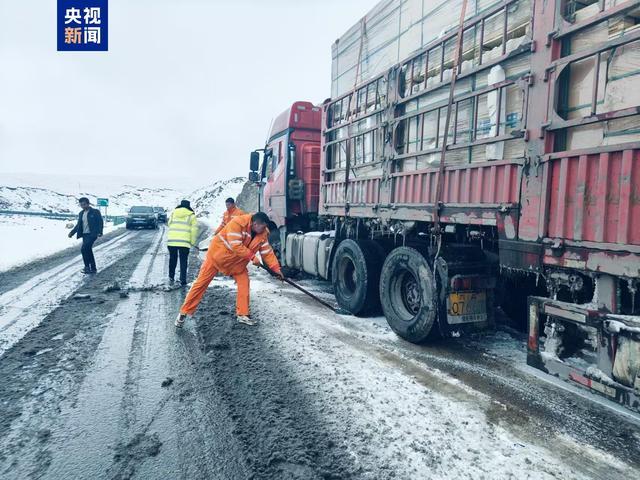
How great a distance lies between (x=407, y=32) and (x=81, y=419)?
4.79 m

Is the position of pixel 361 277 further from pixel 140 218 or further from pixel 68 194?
pixel 68 194

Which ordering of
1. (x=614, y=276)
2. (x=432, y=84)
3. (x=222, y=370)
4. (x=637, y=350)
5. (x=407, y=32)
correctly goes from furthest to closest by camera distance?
(x=407, y=32) → (x=432, y=84) → (x=222, y=370) → (x=614, y=276) → (x=637, y=350)

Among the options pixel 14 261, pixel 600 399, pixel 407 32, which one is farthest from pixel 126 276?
pixel 600 399

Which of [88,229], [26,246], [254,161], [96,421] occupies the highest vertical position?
[254,161]

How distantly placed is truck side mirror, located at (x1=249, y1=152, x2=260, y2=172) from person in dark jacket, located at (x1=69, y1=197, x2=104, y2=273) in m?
3.63

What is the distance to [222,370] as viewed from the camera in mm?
3707

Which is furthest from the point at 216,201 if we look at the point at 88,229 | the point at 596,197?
the point at 596,197

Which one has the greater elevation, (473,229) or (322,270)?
(473,229)

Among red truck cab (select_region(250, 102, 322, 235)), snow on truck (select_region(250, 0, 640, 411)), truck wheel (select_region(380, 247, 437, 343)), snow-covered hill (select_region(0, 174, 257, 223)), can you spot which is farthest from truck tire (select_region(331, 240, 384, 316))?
snow-covered hill (select_region(0, 174, 257, 223))

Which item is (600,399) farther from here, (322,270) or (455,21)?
(322,270)

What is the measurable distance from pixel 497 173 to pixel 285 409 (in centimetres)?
254

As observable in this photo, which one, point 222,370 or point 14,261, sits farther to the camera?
point 14,261

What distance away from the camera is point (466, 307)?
4.19 metres

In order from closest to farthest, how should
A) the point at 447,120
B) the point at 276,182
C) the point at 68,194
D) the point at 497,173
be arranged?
the point at 497,173 < the point at 447,120 < the point at 276,182 < the point at 68,194
